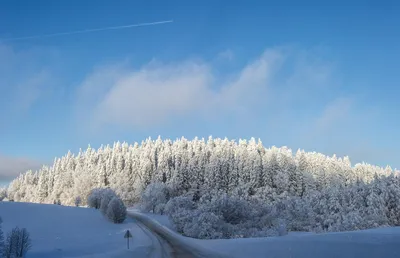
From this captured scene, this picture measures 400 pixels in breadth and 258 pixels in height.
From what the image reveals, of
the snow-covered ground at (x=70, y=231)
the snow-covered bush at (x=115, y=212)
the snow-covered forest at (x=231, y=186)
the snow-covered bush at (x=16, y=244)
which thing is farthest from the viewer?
the snow-covered bush at (x=115, y=212)

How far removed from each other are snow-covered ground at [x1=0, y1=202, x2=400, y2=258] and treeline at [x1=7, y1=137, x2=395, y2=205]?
150 feet

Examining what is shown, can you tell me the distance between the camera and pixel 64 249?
30.1 m

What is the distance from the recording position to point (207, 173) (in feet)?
364

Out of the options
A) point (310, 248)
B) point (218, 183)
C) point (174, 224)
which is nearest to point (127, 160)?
point (218, 183)

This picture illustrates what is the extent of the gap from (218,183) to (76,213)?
183ft

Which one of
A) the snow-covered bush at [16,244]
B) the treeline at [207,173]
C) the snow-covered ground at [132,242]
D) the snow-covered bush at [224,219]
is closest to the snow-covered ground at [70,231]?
the snow-covered ground at [132,242]

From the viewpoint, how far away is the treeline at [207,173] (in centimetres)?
10531

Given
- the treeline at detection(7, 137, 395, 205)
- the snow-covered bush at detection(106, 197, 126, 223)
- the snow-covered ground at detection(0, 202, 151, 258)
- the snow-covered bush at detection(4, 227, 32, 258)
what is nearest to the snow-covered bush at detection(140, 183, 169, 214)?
the treeline at detection(7, 137, 395, 205)

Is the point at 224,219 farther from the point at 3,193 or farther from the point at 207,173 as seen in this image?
the point at 3,193

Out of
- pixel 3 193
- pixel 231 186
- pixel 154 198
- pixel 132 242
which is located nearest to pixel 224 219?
pixel 132 242

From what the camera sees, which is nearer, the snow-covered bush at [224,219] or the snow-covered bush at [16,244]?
the snow-covered bush at [16,244]

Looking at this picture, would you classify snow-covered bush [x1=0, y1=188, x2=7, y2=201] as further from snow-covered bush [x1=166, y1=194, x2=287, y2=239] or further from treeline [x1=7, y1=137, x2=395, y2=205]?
snow-covered bush [x1=166, y1=194, x2=287, y2=239]

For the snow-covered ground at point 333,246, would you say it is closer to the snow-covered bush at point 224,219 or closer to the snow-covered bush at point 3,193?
the snow-covered bush at point 224,219

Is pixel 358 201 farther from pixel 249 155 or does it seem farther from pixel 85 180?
pixel 85 180
